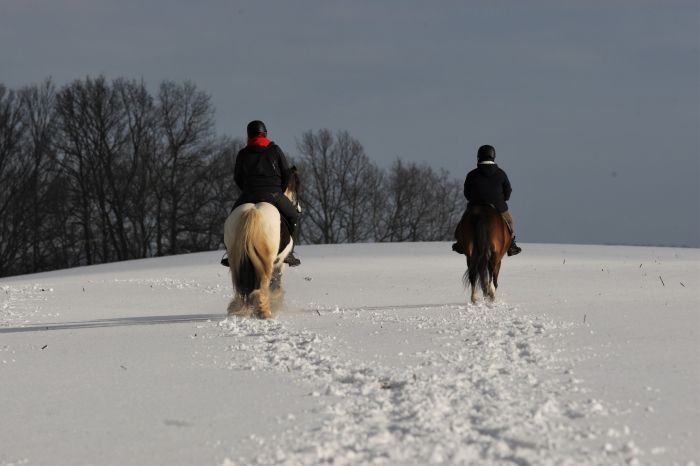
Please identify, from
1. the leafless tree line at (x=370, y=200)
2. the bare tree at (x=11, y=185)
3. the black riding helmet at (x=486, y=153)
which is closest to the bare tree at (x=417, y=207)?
the leafless tree line at (x=370, y=200)

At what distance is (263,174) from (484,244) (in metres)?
2.98

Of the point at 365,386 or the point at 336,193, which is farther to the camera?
the point at 336,193

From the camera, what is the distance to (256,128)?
29.5 feet

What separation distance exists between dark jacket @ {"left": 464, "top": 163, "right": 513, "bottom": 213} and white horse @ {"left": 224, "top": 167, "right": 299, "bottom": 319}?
2.98m

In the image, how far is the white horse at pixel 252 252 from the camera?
818cm

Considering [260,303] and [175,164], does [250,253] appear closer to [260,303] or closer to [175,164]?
[260,303]

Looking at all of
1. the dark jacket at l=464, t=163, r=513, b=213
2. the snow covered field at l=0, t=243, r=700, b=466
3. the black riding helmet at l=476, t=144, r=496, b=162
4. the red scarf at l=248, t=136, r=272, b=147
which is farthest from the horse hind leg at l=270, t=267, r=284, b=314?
the black riding helmet at l=476, t=144, r=496, b=162

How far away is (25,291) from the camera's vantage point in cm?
1445

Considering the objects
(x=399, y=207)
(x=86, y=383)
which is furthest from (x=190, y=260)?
(x=399, y=207)

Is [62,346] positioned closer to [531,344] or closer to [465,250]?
[531,344]

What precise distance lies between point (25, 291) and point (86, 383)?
34.2ft

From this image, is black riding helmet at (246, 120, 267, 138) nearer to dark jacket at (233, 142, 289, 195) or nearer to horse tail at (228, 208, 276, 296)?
dark jacket at (233, 142, 289, 195)

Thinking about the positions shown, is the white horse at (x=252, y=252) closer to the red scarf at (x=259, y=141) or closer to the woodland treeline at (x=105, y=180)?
the red scarf at (x=259, y=141)

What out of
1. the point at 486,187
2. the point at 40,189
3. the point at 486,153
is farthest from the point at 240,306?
the point at 40,189
